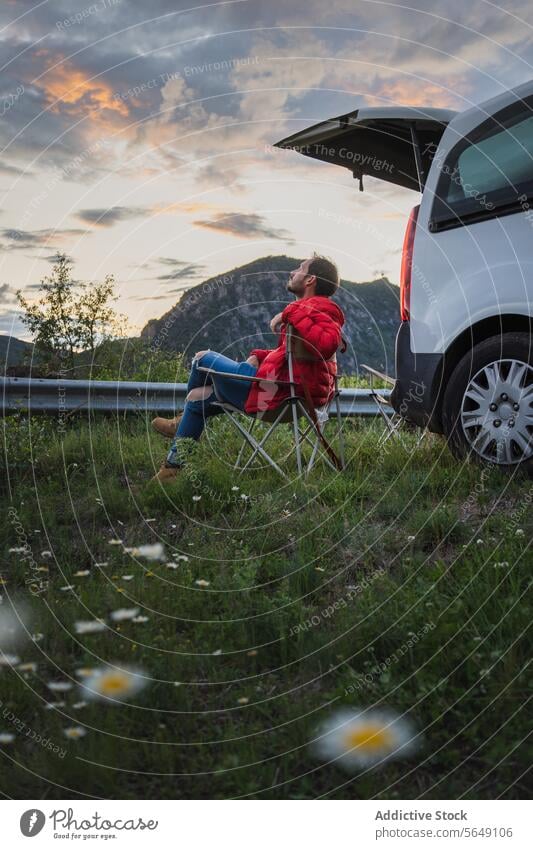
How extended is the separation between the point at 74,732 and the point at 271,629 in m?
0.82

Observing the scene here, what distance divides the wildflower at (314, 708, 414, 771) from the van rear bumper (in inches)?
95.6

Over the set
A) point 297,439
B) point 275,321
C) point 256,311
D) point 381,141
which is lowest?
point 297,439

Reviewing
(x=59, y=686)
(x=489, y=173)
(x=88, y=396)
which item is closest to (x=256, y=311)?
(x=88, y=396)

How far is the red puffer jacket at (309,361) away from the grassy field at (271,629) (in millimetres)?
468

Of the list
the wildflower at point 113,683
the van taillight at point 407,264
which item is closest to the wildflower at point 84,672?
the wildflower at point 113,683

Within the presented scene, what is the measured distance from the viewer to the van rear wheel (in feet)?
12.9

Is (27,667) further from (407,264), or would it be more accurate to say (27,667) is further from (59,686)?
(407,264)

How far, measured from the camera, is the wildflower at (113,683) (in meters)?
2.37

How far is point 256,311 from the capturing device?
5.98 meters

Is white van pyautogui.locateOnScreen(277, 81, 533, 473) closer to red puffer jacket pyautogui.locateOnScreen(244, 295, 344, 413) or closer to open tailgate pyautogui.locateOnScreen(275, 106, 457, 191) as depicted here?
open tailgate pyautogui.locateOnScreen(275, 106, 457, 191)

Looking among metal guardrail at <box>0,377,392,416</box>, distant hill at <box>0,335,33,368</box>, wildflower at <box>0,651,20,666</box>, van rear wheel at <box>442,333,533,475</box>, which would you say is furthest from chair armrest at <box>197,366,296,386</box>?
wildflower at <box>0,651,20,666</box>

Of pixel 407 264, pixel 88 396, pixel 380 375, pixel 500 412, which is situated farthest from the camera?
pixel 88 396

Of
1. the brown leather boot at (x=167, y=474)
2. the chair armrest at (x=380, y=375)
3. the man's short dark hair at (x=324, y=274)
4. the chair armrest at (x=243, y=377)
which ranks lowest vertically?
the brown leather boot at (x=167, y=474)

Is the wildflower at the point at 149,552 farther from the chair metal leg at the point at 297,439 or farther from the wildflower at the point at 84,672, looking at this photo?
the chair metal leg at the point at 297,439
